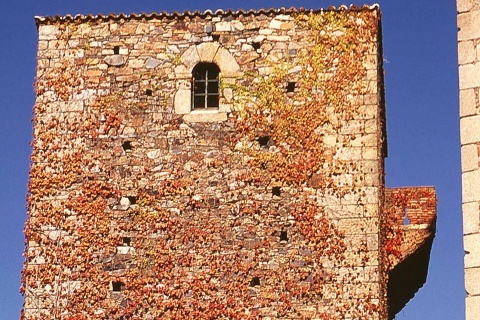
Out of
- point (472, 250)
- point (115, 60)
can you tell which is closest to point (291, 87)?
point (115, 60)

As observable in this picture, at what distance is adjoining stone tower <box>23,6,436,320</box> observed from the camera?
17.3 meters

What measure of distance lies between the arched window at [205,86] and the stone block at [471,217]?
370 inches

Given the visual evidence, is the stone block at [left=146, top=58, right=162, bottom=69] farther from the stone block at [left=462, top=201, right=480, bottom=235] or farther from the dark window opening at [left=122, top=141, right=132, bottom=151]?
the stone block at [left=462, top=201, right=480, bottom=235]

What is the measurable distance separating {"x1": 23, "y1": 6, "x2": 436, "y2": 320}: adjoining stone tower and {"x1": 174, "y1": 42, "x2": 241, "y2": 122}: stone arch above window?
0.08 ft

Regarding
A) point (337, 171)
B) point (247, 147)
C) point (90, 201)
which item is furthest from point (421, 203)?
point (90, 201)

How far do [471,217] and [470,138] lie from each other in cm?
68

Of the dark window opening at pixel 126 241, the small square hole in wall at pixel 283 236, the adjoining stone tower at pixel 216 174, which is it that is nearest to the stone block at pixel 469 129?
the adjoining stone tower at pixel 216 174

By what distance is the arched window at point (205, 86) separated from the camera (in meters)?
18.5

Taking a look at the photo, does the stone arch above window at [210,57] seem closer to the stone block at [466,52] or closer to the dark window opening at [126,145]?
the dark window opening at [126,145]

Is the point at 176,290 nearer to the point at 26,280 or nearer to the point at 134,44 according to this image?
the point at 26,280

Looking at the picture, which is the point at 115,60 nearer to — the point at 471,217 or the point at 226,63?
the point at 226,63

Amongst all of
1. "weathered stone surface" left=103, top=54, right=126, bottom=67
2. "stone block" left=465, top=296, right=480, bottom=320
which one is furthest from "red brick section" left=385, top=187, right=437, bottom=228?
"stone block" left=465, top=296, right=480, bottom=320

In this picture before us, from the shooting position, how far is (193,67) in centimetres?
1853

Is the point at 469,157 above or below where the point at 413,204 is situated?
above
